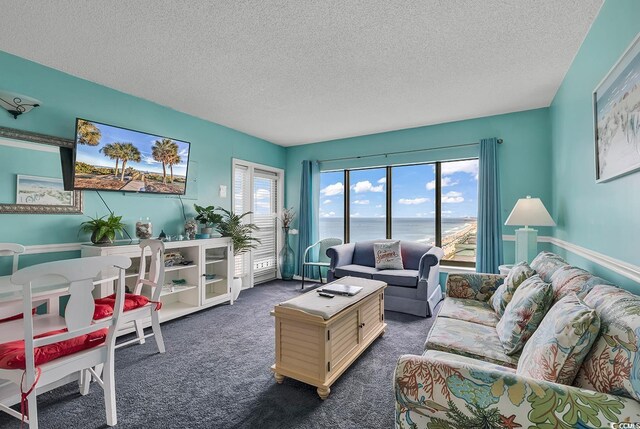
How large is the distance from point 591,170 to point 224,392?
3.15m

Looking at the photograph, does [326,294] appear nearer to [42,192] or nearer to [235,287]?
[235,287]

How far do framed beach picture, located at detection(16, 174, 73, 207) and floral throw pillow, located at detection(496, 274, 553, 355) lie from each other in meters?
3.87

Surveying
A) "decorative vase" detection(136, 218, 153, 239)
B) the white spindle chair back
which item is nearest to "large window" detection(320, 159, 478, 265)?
"decorative vase" detection(136, 218, 153, 239)

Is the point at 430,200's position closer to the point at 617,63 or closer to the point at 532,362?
the point at 617,63

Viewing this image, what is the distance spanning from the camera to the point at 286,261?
5504 mm

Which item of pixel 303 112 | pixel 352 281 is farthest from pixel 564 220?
pixel 303 112

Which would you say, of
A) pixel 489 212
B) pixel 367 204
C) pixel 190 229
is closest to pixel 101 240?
pixel 190 229

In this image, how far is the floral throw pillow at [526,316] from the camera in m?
1.60

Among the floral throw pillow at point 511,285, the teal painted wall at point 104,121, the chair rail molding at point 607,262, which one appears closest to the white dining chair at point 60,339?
the teal painted wall at point 104,121

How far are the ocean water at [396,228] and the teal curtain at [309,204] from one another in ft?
0.80

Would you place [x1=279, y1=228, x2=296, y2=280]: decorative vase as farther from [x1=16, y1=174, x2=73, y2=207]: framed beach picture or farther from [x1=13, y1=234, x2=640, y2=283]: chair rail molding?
[x1=16, y1=174, x2=73, y2=207]: framed beach picture

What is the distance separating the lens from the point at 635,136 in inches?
56.1

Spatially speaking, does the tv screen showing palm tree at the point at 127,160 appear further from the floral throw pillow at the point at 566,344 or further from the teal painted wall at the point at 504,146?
the floral throw pillow at the point at 566,344

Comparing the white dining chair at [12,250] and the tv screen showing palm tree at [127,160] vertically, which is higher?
the tv screen showing palm tree at [127,160]
